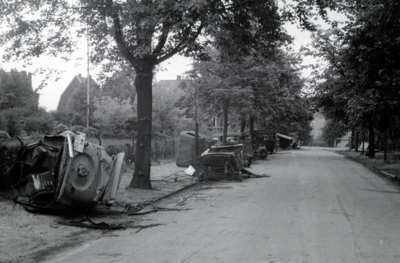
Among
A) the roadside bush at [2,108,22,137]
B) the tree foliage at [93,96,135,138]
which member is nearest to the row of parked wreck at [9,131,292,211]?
the roadside bush at [2,108,22,137]

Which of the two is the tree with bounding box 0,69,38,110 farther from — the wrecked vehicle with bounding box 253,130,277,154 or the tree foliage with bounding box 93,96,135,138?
the wrecked vehicle with bounding box 253,130,277,154

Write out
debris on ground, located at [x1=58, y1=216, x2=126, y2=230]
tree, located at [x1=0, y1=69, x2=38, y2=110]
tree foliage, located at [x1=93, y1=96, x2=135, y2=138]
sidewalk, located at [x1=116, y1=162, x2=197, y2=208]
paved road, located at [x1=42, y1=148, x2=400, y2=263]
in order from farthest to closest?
tree foliage, located at [x1=93, y1=96, x2=135, y2=138]
tree, located at [x1=0, y1=69, x2=38, y2=110]
sidewalk, located at [x1=116, y1=162, x2=197, y2=208]
debris on ground, located at [x1=58, y1=216, x2=126, y2=230]
paved road, located at [x1=42, y1=148, x2=400, y2=263]

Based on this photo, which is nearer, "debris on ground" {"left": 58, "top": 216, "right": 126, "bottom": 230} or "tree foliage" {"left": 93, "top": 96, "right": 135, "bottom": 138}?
"debris on ground" {"left": 58, "top": 216, "right": 126, "bottom": 230}

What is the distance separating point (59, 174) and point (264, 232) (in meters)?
4.35

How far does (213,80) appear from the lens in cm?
3238

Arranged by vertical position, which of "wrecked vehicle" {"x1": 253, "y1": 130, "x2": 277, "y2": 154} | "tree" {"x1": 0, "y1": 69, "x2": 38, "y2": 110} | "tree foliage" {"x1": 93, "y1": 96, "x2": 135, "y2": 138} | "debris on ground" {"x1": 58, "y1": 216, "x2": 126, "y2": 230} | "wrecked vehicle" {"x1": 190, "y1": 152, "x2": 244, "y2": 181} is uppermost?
"tree" {"x1": 0, "y1": 69, "x2": 38, "y2": 110}

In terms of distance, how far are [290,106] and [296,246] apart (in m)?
40.7

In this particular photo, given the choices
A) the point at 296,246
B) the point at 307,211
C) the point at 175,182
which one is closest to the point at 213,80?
the point at 175,182

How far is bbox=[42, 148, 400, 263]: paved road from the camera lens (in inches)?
274

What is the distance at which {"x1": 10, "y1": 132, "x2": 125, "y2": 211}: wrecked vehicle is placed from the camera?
32.9 ft

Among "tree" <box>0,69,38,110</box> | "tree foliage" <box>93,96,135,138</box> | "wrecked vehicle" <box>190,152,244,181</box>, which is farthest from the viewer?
"tree foliage" <box>93,96,135,138</box>

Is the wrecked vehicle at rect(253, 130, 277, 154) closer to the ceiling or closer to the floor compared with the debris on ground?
closer to the ceiling

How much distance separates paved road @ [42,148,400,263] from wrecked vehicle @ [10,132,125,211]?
1528 mm

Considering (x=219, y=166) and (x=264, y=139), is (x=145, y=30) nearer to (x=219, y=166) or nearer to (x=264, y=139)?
(x=219, y=166)
